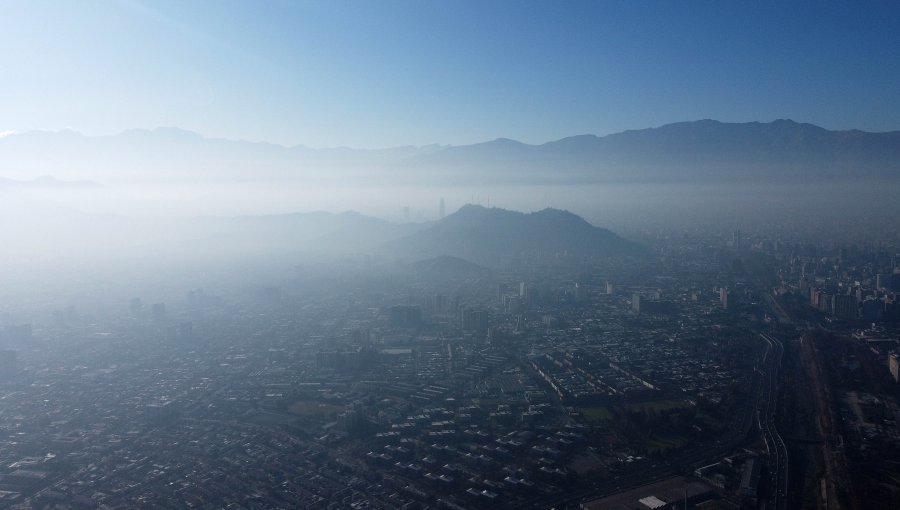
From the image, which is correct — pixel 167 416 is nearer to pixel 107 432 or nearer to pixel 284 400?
pixel 107 432

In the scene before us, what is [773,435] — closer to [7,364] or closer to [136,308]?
[7,364]

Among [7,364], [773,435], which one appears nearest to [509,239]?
[7,364]

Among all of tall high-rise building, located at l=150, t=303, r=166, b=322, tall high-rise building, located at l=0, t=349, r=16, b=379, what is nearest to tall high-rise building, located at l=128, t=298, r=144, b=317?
tall high-rise building, located at l=150, t=303, r=166, b=322

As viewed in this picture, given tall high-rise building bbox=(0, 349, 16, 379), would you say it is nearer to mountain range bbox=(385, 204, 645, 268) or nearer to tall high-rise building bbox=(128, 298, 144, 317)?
tall high-rise building bbox=(128, 298, 144, 317)

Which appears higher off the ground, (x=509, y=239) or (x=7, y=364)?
(x=509, y=239)

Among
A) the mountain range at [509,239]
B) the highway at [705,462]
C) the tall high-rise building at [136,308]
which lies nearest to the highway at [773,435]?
the highway at [705,462]

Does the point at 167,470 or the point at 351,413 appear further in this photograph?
the point at 351,413

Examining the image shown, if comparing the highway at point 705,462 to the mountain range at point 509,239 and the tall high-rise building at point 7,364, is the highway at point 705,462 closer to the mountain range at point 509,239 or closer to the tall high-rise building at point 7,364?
the tall high-rise building at point 7,364

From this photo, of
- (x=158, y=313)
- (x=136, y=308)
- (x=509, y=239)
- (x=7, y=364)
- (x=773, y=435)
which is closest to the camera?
(x=773, y=435)

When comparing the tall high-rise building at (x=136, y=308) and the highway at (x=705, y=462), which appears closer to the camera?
the highway at (x=705, y=462)

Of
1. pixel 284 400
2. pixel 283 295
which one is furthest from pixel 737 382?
pixel 283 295

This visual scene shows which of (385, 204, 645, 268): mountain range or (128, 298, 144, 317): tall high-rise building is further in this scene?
(385, 204, 645, 268): mountain range
